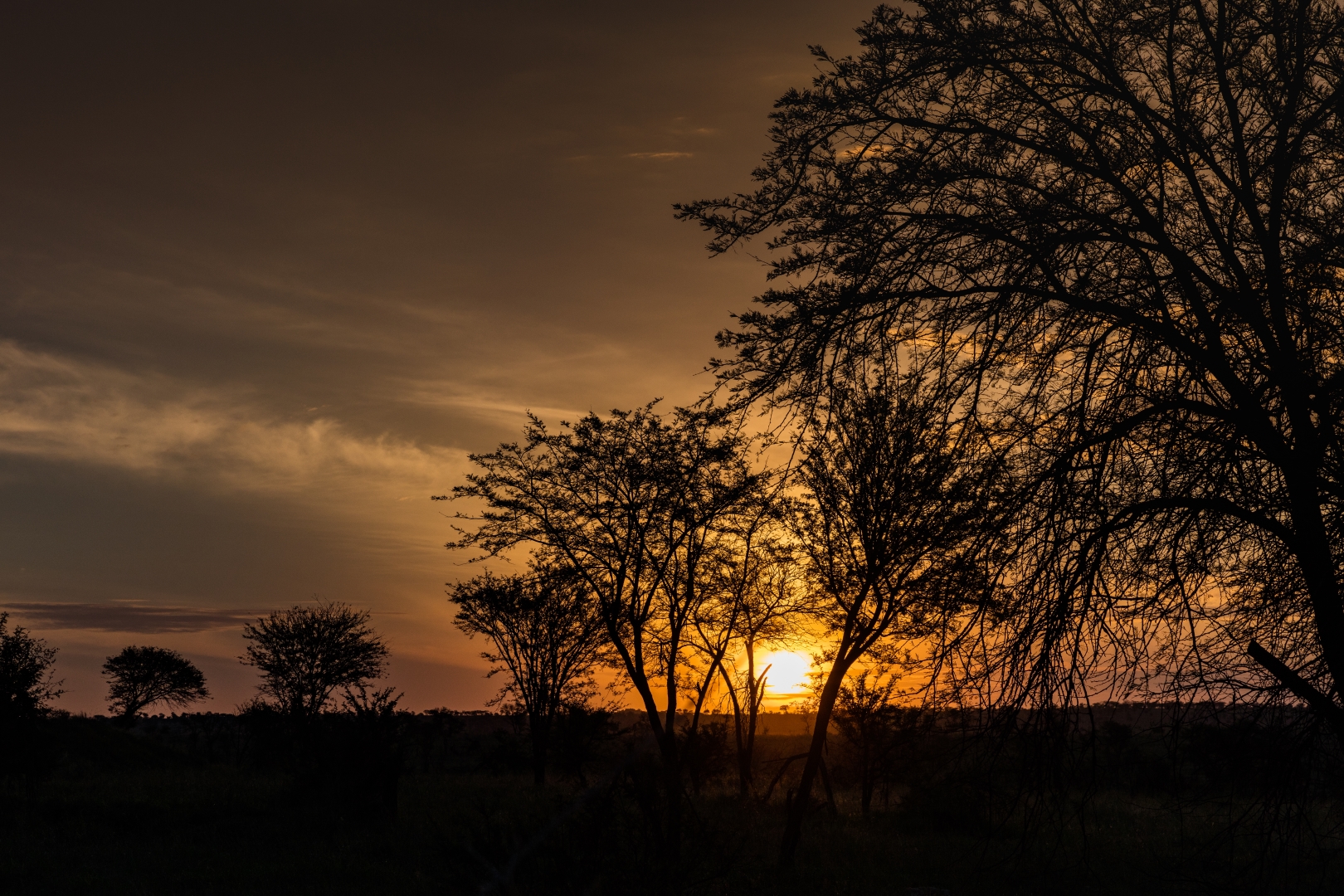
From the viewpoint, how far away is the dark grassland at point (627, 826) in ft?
23.1

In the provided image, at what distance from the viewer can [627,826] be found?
11.1 metres

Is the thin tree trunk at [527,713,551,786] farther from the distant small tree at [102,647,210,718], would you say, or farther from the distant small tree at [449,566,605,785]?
the distant small tree at [102,647,210,718]

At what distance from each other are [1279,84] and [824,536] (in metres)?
12.6

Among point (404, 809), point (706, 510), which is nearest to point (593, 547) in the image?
point (706, 510)

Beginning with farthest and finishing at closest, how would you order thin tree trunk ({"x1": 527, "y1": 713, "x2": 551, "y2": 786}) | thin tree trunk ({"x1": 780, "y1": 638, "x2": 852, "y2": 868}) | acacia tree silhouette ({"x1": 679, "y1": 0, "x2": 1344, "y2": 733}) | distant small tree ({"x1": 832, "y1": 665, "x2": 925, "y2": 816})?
thin tree trunk ({"x1": 527, "y1": 713, "x2": 551, "y2": 786})
distant small tree ({"x1": 832, "y1": 665, "x2": 925, "y2": 816})
thin tree trunk ({"x1": 780, "y1": 638, "x2": 852, "y2": 868})
acacia tree silhouette ({"x1": 679, "y1": 0, "x2": 1344, "y2": 733})

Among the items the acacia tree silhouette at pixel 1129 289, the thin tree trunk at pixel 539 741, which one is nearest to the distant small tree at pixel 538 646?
the thin tree trunk at pixel 539 741

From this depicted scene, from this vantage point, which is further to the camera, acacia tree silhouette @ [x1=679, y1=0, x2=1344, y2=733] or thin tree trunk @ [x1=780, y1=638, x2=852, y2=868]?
thin tree trunk @ [x1=780, y1=638, x2=852, y2=868]

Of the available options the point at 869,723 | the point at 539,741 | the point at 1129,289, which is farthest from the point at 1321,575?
the point at 539,741

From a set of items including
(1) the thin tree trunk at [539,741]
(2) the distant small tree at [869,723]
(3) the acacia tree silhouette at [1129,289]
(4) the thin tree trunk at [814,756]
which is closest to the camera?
(3) the acacia tree silhouette at [1129,289]

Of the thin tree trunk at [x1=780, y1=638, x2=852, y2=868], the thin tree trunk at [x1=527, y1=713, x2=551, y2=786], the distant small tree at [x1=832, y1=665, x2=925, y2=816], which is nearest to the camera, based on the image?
the thin tree trunk at [x1=780, y1=638, x2=852, y2=868]

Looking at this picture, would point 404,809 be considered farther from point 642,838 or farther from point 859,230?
point 859,230

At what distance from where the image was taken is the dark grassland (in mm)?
7055

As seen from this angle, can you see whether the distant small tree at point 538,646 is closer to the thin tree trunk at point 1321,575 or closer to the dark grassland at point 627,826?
the dark grassland at point 627,826

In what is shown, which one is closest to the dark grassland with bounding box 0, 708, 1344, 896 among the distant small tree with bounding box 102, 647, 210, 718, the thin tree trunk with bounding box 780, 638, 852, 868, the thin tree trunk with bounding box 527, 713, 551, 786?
the thin tree trunk with bounding box 780, 638, 852, 868
